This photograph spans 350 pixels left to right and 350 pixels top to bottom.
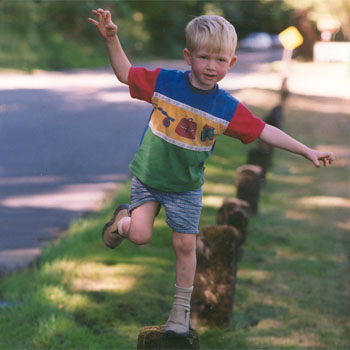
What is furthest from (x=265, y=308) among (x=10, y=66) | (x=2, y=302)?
(x=10, y=66)

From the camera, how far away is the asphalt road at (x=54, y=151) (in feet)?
20.2

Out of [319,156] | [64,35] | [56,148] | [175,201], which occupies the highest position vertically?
[64,35]

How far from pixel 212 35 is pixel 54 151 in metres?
7.83

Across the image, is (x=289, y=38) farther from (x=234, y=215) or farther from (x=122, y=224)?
(x=122, y=224)

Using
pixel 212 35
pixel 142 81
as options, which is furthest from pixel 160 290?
pixel 212 35

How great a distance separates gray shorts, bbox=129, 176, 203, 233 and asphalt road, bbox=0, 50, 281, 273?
2559 mm

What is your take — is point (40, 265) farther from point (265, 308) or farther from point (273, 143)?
point (273, 143)

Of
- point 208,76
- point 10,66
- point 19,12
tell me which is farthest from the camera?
point 19,12

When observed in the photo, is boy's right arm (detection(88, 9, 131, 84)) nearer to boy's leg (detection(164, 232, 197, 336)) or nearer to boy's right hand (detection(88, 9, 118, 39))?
boy's right hand (detection(88, 9, 118, 39))

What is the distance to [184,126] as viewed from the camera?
235 cm

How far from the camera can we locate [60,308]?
3.81m

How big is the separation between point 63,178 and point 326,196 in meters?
3.74

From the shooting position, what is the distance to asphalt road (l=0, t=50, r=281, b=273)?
615 centimetres

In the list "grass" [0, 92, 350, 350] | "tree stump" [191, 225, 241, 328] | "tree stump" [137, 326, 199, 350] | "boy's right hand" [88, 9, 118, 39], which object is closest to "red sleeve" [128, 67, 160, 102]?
"boy's right hand" [88, 9, 118, 39]
